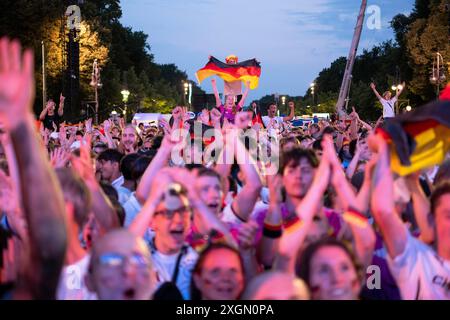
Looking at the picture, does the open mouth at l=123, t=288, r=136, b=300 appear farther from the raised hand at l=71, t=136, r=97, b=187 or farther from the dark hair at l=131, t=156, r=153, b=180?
the dark hair at l=131, t=156, r=153, b=180

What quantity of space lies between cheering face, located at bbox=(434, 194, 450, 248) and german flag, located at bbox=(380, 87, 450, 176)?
234 millimetres

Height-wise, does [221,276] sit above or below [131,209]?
below

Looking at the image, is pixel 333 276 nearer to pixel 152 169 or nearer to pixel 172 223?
pixel 172 223

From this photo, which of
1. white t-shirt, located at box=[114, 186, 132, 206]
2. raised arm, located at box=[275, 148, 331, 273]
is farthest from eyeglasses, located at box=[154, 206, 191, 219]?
white t-shirt, located at box=[114, 186, 132, 206]

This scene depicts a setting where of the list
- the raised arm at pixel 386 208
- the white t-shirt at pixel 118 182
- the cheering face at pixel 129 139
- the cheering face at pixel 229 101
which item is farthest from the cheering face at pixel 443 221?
the cheering face at pixel 229 101

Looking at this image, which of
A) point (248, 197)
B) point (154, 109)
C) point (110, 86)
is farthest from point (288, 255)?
point (154, 109)

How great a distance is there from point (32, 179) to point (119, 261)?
0.59 meters

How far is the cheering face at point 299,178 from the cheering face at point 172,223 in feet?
2.34

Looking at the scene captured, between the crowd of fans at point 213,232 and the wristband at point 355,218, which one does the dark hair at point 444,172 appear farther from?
the wristband at point 355,218

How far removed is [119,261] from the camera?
2.94 meters

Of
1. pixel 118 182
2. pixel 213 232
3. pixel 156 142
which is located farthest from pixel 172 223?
pixel 156 142

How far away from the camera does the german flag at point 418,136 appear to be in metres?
3.81

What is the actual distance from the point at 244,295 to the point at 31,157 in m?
1.15

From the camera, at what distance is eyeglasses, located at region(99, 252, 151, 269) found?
9.64 ft
